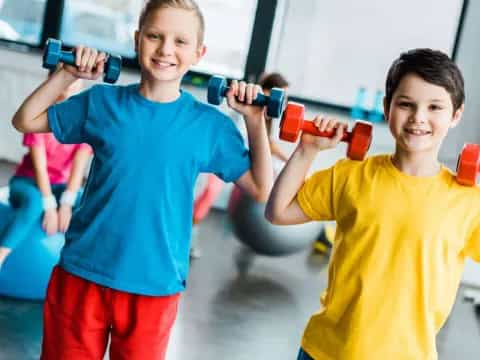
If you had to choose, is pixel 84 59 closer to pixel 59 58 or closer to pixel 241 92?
pixel 59 58

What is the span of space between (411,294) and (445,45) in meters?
4.17

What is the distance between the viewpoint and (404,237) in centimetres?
143

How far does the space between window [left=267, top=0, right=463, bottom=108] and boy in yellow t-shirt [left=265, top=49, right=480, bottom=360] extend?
3856 mm

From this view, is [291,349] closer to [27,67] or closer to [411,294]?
[411,294]

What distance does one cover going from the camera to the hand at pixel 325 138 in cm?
153

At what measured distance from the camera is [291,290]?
3.82 m

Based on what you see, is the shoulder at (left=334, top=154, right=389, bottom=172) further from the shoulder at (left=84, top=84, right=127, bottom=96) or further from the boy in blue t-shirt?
the shoulder at (left=84, top=84, right=127, bottom=96)

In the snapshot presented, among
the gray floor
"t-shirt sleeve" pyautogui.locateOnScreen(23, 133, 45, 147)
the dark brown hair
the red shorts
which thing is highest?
the dark brown hair

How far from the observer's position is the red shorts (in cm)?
160

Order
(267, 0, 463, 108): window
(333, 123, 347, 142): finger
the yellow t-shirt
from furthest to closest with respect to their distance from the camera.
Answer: (267, 0, 463, 108): window → (333, 123, 347, 142): finger → the yellow t-shirt

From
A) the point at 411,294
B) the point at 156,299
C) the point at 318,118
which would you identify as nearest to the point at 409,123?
the point at 318,118

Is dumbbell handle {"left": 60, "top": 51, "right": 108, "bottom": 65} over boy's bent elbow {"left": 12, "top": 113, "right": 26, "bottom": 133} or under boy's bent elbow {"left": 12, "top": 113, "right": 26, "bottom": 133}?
over

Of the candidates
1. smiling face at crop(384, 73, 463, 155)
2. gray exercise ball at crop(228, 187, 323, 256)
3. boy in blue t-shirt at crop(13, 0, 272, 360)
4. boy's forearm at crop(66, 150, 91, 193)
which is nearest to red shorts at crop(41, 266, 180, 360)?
boy in blue t-shirt at crop(13, 0, 272, 360)

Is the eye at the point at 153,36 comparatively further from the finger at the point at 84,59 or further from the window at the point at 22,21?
the window at the point at 22,21
